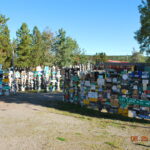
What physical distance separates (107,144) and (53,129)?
6.09 ft

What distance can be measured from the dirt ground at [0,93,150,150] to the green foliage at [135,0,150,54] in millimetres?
12663

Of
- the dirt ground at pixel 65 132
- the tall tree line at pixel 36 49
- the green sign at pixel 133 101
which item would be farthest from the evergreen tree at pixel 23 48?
the green sign at pixel 133 101

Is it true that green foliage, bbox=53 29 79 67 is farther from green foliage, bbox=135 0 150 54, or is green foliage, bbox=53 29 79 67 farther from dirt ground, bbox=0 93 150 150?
dirt ground, bbox=0 93 150 150

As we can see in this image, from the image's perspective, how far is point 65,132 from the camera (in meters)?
5.64

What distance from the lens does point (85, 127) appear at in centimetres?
615

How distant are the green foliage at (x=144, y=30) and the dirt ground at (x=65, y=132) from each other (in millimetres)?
12663

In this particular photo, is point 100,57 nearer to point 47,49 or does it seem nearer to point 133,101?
point 47,49

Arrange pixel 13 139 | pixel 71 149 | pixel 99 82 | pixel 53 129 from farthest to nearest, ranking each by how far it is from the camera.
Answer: pixel 99 82 < pixel 53 129 < pixel 13 139 < pixel 71 149

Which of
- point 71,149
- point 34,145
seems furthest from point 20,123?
point 71,149

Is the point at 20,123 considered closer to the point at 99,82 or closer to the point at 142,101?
the point at 99,82

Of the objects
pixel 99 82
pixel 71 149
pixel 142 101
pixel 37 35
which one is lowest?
pixel 71 149

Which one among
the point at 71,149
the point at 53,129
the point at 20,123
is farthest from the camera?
the point at 20,123

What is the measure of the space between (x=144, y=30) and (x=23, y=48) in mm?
18303

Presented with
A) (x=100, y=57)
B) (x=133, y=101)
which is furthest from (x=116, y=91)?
(x=100, y=57)
